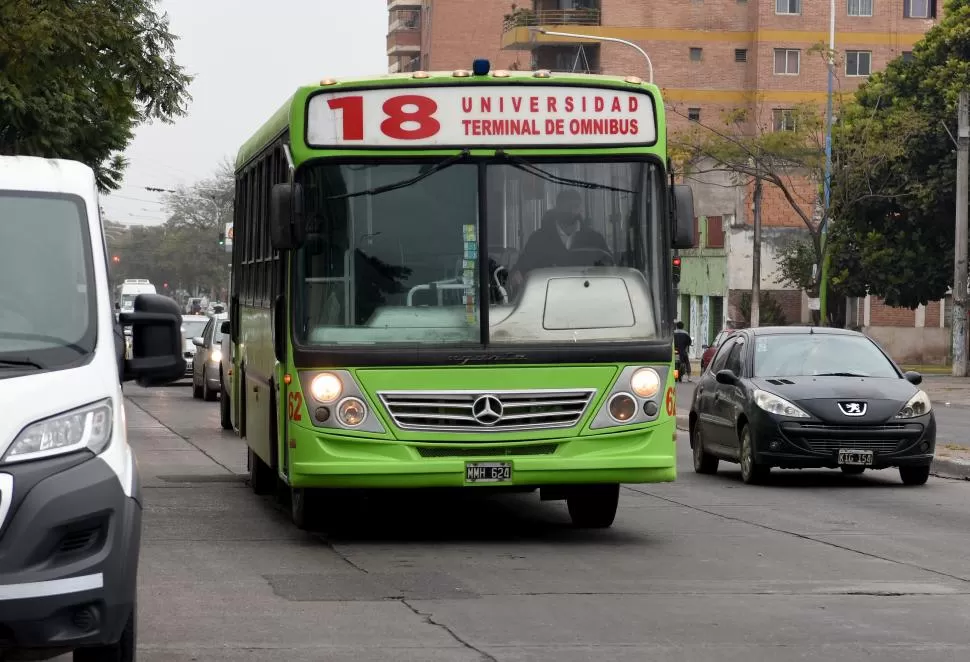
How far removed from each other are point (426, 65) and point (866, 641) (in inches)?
3832

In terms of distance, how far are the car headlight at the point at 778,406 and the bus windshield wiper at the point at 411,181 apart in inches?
239

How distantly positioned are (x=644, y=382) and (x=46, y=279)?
5.99 meters

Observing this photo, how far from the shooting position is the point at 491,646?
827cm

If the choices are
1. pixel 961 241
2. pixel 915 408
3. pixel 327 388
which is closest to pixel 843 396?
pixel 915 408

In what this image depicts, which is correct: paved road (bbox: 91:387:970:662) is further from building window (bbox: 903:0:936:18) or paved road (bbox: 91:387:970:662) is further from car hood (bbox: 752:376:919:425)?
building window (bbox: 903:0:936:18)

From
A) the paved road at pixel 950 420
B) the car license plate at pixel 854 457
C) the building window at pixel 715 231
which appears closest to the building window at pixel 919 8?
the building window at pixel 715 231

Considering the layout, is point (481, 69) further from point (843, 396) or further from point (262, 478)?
point (843, 396)

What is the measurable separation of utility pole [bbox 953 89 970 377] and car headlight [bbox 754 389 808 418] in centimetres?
3204

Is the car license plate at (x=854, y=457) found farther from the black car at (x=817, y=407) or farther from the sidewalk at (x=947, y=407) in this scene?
the sidewalk at (x=947, y=407)

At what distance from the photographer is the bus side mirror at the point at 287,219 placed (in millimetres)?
11852

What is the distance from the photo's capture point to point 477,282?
39.5 ft

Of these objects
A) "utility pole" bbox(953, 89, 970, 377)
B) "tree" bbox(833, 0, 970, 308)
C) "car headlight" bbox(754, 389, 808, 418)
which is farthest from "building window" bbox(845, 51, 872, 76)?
"car headlight" bbox(754, 389, 808, 418)

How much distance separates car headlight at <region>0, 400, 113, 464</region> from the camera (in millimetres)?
6145

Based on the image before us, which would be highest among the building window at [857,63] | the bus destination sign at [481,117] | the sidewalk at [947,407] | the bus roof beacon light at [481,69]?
the building window at [857,63]
